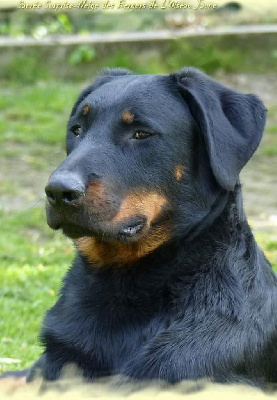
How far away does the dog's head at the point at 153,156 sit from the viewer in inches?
155

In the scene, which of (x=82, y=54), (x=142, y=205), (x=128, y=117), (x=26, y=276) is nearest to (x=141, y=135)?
(x=128, y=117)

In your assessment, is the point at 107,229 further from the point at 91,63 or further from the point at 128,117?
the point at 91,63

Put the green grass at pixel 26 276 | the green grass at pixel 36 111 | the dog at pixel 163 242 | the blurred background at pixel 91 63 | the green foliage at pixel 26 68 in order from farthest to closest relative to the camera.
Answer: the green foliage at pixel 26 68, the green grass at pixel 36 111, the blurred background at pixel 91 63, the green grass at pixel 26 276, the dog at pixel 163 242

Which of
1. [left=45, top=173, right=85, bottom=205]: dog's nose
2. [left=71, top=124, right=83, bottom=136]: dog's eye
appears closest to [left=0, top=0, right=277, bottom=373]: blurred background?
[left=71, top=124, right=83, bottom=136]: dog's eye

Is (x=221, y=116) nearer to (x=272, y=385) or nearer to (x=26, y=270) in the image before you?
(x=272, y=385)

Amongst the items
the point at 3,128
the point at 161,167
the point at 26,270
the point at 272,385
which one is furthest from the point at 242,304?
the point at 3,128

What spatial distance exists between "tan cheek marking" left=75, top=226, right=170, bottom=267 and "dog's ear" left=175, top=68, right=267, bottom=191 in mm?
411

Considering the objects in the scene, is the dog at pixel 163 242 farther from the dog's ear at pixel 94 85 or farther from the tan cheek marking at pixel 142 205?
the dog's ear at pixel 94 85

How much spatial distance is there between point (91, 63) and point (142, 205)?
9.31 metres

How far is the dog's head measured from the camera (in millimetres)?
3936

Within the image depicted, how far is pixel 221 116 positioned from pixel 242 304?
3.13 feet

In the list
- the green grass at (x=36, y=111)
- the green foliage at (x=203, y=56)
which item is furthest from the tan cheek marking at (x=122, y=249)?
the green foliage at (x=203, y=56)

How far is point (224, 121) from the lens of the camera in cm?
418

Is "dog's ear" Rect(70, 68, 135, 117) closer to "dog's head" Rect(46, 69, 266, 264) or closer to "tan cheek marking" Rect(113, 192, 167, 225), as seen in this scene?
"dog's head" Rect(46, 69, 266, 264)
